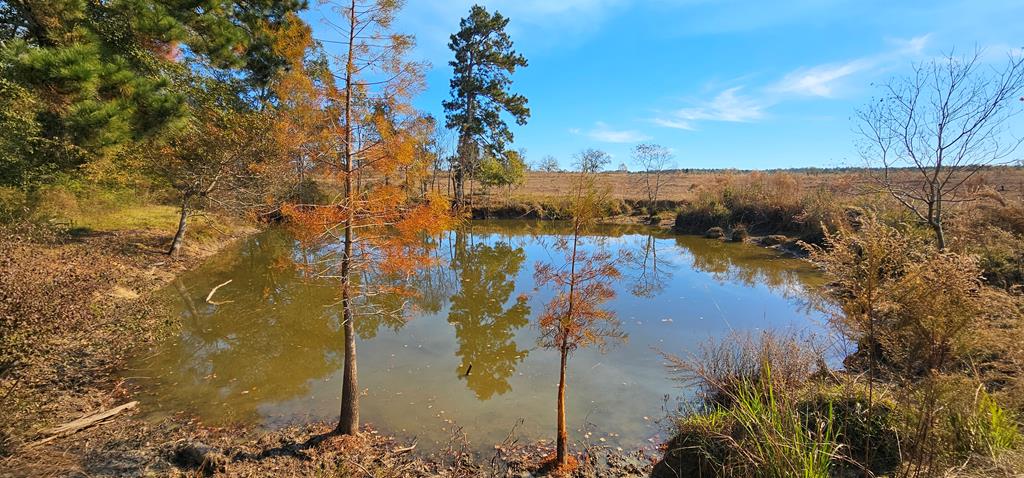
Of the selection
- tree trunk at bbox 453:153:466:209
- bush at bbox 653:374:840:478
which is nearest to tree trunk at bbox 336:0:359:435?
bush at bbox 653:374:840:478

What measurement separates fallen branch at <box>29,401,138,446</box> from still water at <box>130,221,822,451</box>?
1.39ft

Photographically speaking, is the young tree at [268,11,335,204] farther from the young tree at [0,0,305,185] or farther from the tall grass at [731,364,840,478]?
the tall grass at [731,364,840,478]

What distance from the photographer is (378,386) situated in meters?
8.05

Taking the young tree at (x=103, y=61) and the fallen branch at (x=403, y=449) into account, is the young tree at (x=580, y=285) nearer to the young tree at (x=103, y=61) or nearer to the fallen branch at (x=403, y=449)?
the fallen branch at (x=403, y=449)

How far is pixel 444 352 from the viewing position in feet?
32.1

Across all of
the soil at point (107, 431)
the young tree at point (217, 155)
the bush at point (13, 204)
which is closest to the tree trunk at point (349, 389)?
the soil at point (107, 431)

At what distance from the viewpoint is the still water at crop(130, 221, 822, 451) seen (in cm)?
704

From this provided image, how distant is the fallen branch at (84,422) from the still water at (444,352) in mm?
424

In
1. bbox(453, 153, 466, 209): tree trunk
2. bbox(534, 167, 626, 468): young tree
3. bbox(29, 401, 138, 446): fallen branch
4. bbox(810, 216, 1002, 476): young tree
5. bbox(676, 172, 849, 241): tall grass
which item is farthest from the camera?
bbox(453, 153, 466, 209): tree trunk

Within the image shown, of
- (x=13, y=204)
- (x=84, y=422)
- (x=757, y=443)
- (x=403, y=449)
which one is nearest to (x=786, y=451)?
(x=757, y=443)

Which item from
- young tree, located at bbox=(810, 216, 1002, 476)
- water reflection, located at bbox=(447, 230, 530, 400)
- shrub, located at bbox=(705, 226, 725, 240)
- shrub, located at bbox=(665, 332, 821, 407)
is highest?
young tree, located at bbox=(810, 216, 1002, 476)

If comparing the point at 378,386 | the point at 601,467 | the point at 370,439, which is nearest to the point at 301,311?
the point at 378,386

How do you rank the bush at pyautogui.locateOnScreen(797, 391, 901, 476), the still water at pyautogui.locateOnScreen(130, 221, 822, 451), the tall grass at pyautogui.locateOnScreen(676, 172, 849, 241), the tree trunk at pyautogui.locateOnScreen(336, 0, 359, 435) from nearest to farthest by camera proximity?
the bush at pyautogui.locateOnScreen(797, 391, 901, 476), the tree trunk at pyautogui.locateOnScreen(336, 0, 359, 435), the still water at pyautogui.locateOnScreen(130, 221, 822, 451), the tall grass at pyautogui.locateOnScreen(676, 172, 849, 241)

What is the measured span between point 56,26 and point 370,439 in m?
9.35
